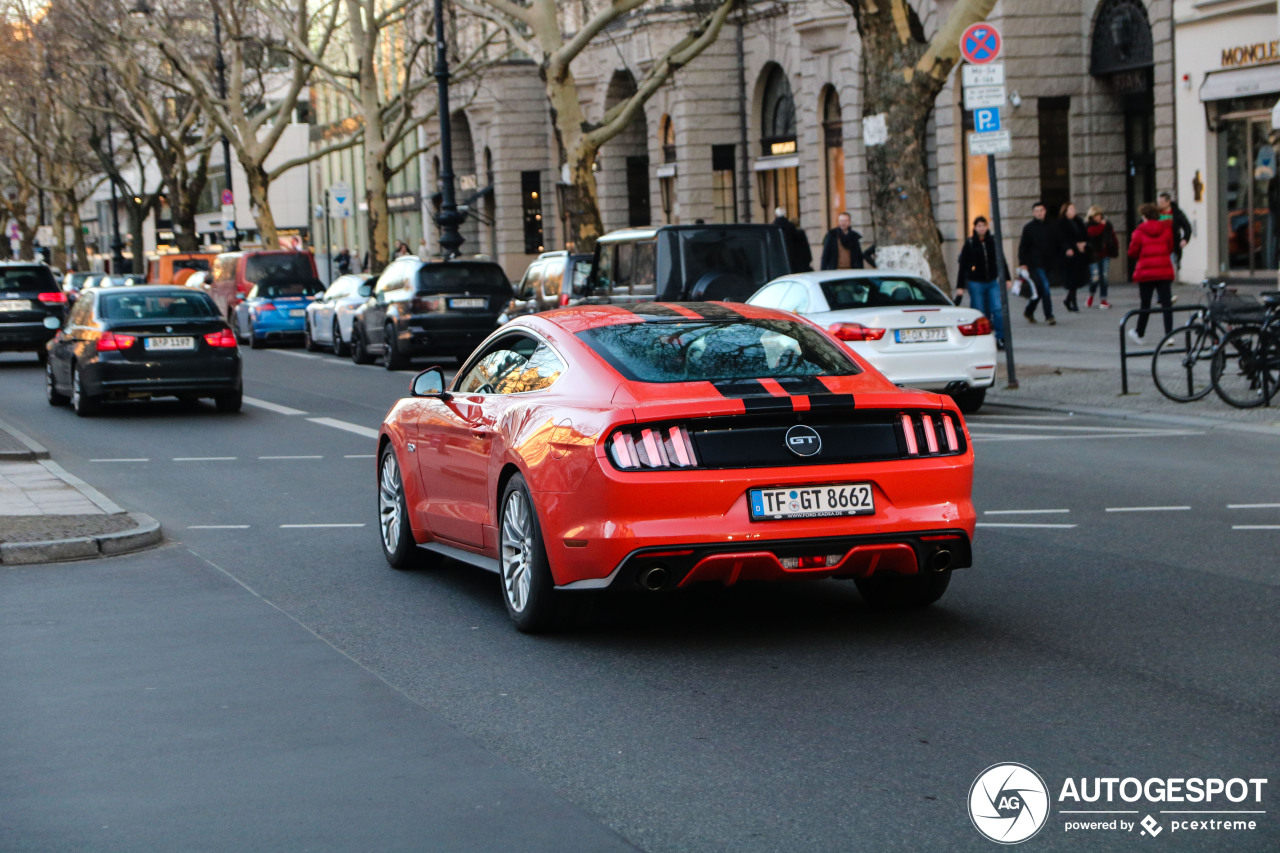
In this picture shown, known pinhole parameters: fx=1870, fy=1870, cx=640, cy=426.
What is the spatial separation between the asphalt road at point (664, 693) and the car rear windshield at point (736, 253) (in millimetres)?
9674

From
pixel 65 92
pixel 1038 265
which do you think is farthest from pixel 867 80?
pixel 65 92

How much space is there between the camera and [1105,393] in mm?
17922

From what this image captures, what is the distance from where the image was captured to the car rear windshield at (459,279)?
86.5ft

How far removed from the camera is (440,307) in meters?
26.1

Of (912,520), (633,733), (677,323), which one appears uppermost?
(677,323)

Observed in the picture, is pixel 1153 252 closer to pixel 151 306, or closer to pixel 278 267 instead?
pixel 151 306

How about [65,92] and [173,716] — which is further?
[65,92]

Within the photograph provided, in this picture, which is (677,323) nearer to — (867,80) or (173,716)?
(173,716)

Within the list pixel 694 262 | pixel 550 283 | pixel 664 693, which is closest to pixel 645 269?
pixel 694 262

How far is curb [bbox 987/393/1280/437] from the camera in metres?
14.8

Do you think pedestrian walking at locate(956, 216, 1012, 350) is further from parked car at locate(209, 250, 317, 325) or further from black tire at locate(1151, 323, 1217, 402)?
parked car at locate(209, 250, 317, 325)

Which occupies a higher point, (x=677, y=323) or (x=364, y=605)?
(x=677, y=323)

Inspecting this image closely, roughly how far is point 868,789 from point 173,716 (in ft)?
8.25

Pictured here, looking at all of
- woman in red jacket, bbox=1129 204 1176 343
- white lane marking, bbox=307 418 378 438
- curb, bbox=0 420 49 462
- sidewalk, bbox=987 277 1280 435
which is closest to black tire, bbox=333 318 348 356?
sidewalk, bbox=987 277 1280 435
